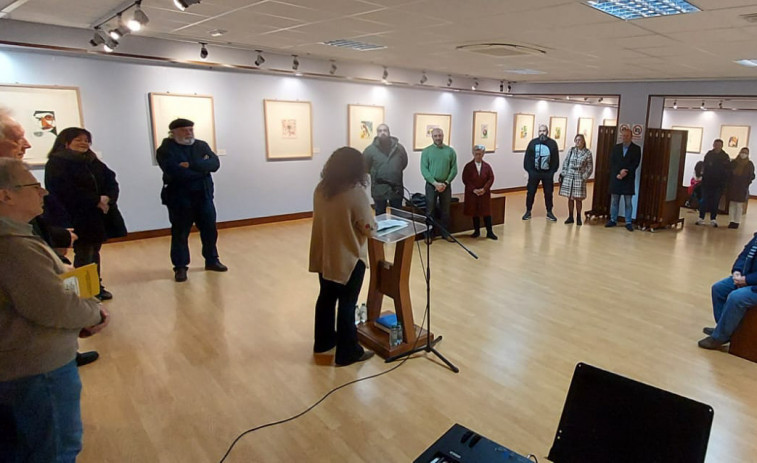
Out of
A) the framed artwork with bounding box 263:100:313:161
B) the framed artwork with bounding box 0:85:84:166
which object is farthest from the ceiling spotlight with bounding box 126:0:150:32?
the framed artwork with bounding box 263:100:313:161

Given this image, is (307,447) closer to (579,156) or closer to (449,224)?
(449,224)

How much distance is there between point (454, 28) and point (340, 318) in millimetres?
3292

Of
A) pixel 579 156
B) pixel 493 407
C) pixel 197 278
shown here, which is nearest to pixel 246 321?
pixel 197 278

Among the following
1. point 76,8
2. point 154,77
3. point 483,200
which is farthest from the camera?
point 483,200

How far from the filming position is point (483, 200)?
709 cm

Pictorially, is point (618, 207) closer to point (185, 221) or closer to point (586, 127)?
point (586, 127)

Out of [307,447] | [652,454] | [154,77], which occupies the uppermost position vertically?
[154,77]

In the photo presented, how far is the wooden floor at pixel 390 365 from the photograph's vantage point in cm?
260

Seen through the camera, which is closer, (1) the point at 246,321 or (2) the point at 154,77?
(1) the point at 246,321

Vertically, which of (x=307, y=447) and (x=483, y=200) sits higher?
(x=483, y=200)

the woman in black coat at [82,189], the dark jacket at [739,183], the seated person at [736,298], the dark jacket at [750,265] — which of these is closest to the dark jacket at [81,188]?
the woman in black coat at [82,189]

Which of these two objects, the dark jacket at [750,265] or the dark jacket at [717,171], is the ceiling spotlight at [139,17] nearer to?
the dark jacket at [750,265]

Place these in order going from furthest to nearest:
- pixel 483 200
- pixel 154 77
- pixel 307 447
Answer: pixel 483 200 < pixel 154 77 < pixel 307 447

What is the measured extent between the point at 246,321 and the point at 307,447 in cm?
181
